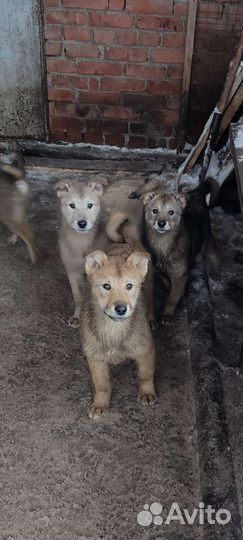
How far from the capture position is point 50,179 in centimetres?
639

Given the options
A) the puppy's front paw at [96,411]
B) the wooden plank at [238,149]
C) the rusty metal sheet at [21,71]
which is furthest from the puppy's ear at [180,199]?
the rusty metal sheet at [21,71]

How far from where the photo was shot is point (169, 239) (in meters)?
4.61

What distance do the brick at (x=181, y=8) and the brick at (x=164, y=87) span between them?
68 cm

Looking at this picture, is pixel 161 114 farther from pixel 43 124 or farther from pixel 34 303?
pixel 34 303

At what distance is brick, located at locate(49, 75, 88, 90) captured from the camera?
6.45m

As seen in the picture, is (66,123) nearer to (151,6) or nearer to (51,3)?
(51,3)

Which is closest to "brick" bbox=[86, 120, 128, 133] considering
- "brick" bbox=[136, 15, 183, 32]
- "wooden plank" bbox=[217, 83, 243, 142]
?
"brick" bbox=[136, 15, 183, 32]

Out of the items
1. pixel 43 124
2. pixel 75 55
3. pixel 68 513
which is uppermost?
pixel 75 55

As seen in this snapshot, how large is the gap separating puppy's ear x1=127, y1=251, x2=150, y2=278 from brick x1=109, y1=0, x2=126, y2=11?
3.58 metres

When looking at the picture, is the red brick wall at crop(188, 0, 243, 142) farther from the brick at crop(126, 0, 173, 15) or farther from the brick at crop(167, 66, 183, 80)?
the brick at crop(126, 0, 173, 15)

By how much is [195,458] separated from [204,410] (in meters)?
0.30

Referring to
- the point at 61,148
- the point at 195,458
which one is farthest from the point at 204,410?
the point at 61,148

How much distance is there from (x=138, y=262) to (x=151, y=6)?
141 inches

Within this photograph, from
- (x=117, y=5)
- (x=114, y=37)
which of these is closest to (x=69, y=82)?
(x=114, y=37)
